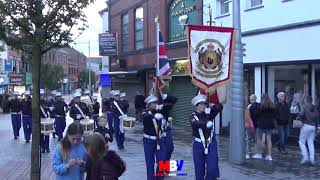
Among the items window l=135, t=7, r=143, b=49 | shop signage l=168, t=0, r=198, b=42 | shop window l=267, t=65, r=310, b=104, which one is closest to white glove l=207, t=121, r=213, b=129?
shop window l=267, t=65, r=310, b=104

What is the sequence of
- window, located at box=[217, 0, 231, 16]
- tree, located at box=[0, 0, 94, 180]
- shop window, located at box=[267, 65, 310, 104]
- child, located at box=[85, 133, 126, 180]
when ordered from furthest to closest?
window, located at box=[217, 0, 231, 16] < shop window, located at box=[267, 65, 310, 104] < tree, located at box=[0, 0, 94, 180] < child, located at box=[85, 133, 126, 180]

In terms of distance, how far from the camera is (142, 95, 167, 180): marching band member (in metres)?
10.1

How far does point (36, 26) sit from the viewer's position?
27.7 ft

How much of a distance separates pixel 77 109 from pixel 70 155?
1092 cm

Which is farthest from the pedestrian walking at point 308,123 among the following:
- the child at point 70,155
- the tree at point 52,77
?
the tree at point 52,77

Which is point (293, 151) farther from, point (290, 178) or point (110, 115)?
point (110, 115)

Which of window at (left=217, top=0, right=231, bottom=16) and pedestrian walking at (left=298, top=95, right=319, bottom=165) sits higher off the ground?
window at (left=217, top=0, right=231, bottom=16)

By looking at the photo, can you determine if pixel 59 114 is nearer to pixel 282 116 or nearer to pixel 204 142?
pixel 282 116

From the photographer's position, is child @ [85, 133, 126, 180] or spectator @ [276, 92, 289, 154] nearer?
child @ [85, 133, 126, 180]

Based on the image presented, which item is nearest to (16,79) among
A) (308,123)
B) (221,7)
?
(221,7)

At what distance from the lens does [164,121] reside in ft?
33.9

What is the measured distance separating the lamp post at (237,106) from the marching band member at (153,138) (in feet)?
11.7

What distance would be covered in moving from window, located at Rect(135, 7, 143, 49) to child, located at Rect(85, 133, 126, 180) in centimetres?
2526

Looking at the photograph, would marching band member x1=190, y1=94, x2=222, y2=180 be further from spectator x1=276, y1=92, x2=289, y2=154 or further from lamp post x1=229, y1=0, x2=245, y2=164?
spectator x1=276, y1=92, x2=289, y2=154
